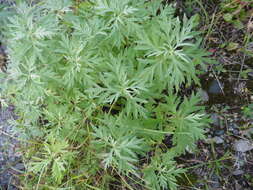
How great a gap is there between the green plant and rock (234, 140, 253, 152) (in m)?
0.65

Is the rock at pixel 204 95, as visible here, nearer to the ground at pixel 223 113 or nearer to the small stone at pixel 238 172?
the ground at pixel 223 113

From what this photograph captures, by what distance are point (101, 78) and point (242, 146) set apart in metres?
1.53

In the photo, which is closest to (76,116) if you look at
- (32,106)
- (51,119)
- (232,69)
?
(51,119)

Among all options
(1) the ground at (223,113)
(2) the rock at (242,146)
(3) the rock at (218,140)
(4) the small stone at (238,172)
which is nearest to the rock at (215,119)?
(1) the ground at (223,113)

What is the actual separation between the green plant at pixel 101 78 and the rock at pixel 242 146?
25.6 inches

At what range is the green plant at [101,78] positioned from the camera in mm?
1885

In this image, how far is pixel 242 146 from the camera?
2.63 m

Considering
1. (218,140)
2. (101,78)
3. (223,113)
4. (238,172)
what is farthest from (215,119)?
(101,78)

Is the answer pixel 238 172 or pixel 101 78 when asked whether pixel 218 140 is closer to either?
pixel 238 172

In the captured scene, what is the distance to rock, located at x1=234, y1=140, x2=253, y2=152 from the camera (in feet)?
8.59

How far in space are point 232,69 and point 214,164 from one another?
918mm

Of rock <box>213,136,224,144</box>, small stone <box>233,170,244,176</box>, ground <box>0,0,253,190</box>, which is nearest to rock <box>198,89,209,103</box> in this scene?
ground <box>0,0,253,190</box>

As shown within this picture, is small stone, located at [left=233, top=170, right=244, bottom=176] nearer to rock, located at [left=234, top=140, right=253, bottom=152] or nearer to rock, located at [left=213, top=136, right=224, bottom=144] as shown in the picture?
rock, located at [left=234, top=140, right=253, bottom=152]

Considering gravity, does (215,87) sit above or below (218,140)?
above
